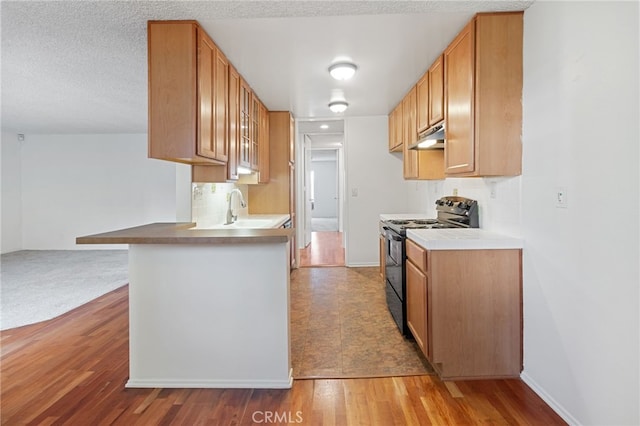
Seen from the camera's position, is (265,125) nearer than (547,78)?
No

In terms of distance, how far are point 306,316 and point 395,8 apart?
2509mm

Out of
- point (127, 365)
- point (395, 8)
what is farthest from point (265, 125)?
point (127, 365)

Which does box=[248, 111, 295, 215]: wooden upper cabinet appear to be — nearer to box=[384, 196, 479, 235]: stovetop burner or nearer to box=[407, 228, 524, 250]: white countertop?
box=[384, 196, 479, 235]: stovetop burner

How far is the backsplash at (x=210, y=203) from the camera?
121 inches

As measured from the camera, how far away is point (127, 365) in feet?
7.79

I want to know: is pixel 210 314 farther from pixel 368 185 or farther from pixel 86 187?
pixel 86 187

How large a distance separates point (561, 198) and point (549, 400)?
3.52 ft

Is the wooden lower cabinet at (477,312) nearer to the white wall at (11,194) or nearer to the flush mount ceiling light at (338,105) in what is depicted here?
the flush mount ceiling light at (338,105)

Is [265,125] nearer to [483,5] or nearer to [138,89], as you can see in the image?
[138,89]

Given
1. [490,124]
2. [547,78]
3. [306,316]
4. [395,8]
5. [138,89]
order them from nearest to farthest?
[547,78] → [395,8] → [490,124] → [306,316] → [138,89]

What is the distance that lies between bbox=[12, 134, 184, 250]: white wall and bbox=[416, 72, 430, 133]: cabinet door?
5.29 m

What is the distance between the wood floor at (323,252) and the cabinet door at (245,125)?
2280mm

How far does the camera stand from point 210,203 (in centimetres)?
347

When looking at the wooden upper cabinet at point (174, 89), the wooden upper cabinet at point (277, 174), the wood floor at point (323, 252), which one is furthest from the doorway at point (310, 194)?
the wooden upper cabinet at point (174, 89)
